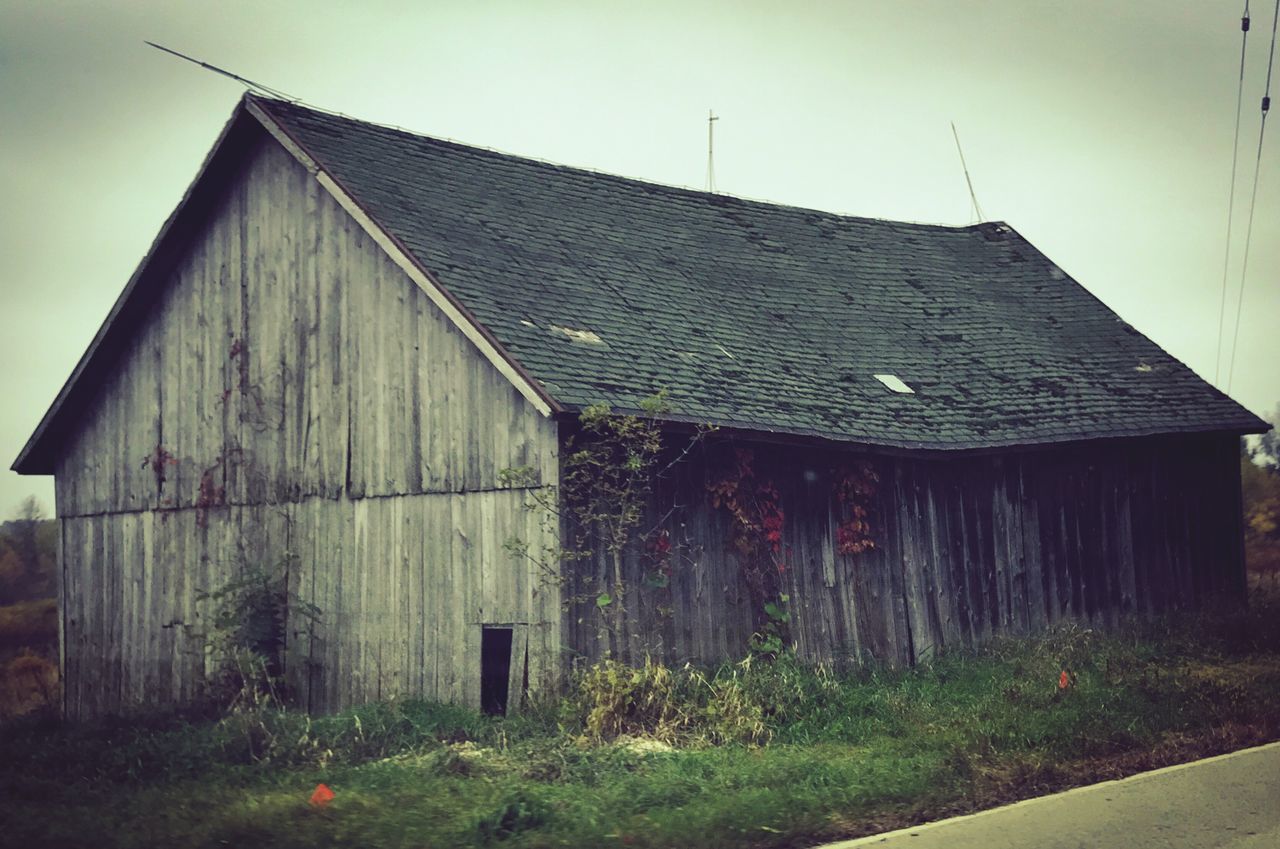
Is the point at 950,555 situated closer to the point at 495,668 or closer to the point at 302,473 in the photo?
the point at 495,668

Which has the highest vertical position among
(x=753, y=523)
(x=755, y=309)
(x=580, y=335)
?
(x=755, y=309)

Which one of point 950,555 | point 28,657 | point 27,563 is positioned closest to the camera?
point 950,555

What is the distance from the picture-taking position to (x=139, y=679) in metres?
17.1

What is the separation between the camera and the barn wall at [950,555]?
14594 millimetres

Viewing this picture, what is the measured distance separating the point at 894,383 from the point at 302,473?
323 inches

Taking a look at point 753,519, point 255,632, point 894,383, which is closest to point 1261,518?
point 894,383

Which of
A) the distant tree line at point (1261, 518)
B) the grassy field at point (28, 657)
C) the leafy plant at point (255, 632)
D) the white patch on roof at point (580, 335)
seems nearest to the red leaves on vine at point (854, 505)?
the white patch on roof at point (580, 335)

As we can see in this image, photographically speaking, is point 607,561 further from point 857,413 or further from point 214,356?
point 214,356

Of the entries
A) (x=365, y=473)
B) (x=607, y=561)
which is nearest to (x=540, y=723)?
(x=607, y=561)

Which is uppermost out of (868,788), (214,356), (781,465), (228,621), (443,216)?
(443,216)

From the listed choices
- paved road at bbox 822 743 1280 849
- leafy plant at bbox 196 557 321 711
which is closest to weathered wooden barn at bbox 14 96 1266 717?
leafy plant at bbox 196 557 321 711

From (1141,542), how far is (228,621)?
12.9 metres

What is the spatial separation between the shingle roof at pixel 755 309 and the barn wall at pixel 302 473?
0.87 m

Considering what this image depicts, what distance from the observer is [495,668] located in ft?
46.4
